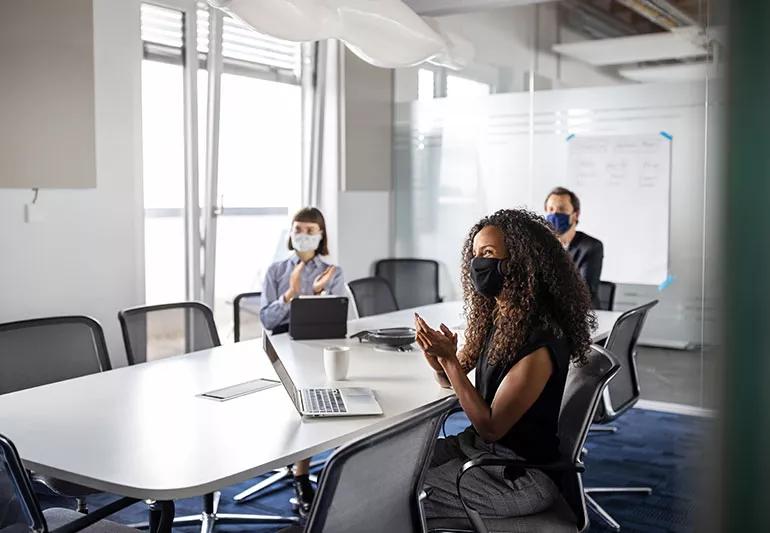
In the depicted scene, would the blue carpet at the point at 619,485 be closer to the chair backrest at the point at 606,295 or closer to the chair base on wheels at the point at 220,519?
the chair base on wheels at the point at 220,519

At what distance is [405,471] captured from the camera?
1892 mm

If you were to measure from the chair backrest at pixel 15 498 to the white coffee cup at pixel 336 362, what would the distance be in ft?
3.99

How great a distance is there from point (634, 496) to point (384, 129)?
12.7 ft

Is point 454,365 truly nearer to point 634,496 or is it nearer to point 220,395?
point 220,395

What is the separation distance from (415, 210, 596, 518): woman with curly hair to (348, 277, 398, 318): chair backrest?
225 centimetres

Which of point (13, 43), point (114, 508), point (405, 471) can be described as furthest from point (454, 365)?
point (13, 43)

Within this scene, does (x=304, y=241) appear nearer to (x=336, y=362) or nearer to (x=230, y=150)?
(x=336, y=362)

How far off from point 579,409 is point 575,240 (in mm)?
2624

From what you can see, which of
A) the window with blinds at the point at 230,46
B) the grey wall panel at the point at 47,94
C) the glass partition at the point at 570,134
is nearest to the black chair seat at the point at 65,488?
the grey wall panel at the point at 47,94

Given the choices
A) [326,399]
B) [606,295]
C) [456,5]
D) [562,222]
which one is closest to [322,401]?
[326,399]

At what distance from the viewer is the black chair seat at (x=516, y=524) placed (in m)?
2.33

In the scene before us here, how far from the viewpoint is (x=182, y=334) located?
4012 mm

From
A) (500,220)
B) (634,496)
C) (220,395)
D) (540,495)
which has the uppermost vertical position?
(500,220)

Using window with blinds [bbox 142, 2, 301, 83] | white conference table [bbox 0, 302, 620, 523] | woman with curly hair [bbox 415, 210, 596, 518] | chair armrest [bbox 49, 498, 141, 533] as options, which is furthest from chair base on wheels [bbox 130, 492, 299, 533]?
window with blinds [bbox 142, 2, 301, 83]
